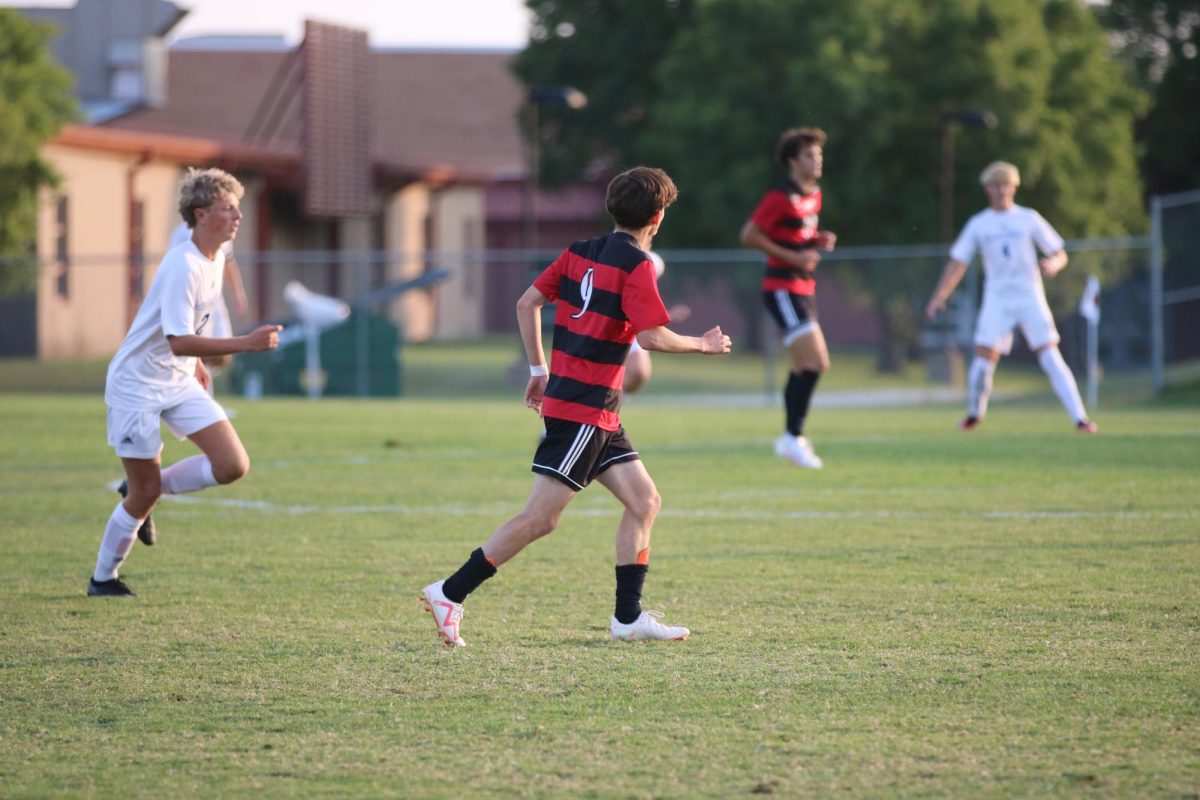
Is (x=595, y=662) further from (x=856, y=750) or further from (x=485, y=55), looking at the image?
(x=485, y=55)

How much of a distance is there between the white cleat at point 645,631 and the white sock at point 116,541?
7.52 feet

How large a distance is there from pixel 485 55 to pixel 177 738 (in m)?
57.6

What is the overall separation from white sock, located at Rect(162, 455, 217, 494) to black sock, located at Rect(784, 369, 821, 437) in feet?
17.7

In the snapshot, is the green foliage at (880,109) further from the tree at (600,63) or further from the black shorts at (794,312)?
the black shorts at (794,312)

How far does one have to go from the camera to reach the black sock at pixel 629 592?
598cm

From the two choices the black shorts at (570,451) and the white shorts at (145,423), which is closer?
the black shorts at (570,451)

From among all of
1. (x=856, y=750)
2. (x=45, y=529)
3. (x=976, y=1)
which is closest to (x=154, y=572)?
(x=45, y=529)

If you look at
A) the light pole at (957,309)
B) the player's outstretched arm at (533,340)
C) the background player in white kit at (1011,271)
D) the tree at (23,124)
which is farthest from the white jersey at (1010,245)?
the tree at (23,124)

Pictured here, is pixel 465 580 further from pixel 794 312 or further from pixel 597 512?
pixel 794 312

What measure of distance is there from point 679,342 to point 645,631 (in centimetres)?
107

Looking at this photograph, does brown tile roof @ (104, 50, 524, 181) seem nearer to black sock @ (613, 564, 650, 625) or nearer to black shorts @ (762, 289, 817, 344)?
black shorts @ (762, 289, 817, 344)

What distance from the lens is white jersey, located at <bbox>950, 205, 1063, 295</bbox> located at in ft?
44.3

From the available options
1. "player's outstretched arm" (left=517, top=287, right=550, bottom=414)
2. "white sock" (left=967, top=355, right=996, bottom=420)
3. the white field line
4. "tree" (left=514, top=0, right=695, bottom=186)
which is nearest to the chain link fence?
"tree" (left=514, top=0, right=695, bottom=186)

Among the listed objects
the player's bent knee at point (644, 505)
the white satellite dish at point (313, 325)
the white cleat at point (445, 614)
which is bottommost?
the white satellite dish at point (313, 325)
